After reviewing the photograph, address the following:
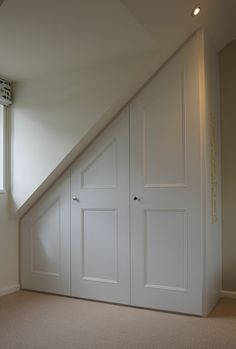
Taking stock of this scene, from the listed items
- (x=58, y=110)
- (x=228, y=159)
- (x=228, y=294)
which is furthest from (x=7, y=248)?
(x=228, y=159)

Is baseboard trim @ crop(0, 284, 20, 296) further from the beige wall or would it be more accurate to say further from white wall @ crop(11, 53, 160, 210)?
the beige wall

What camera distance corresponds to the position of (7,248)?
3.84 m

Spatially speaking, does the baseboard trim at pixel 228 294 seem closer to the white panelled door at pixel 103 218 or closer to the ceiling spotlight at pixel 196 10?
the white panelled door at pixel 103 218

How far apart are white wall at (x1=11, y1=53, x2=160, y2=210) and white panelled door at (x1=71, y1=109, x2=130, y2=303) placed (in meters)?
0.20

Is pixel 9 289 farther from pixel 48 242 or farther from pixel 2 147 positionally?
pixel 2 147

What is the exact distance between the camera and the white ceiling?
2436 mm

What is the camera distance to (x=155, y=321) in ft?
9.66

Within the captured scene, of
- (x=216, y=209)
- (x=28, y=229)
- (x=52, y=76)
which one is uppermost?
(x=52, y=76)

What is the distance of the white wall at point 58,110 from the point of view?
3.31 meters

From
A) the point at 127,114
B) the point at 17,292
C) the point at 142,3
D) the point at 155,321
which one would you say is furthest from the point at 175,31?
the point at 17,292

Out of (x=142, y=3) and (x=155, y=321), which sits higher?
(x=142, y=3)

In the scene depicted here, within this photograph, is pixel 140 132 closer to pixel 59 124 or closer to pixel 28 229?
pixel 59 124

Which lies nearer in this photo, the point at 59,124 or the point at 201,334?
the point at 201,334

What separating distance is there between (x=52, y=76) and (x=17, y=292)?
2.17 metres
